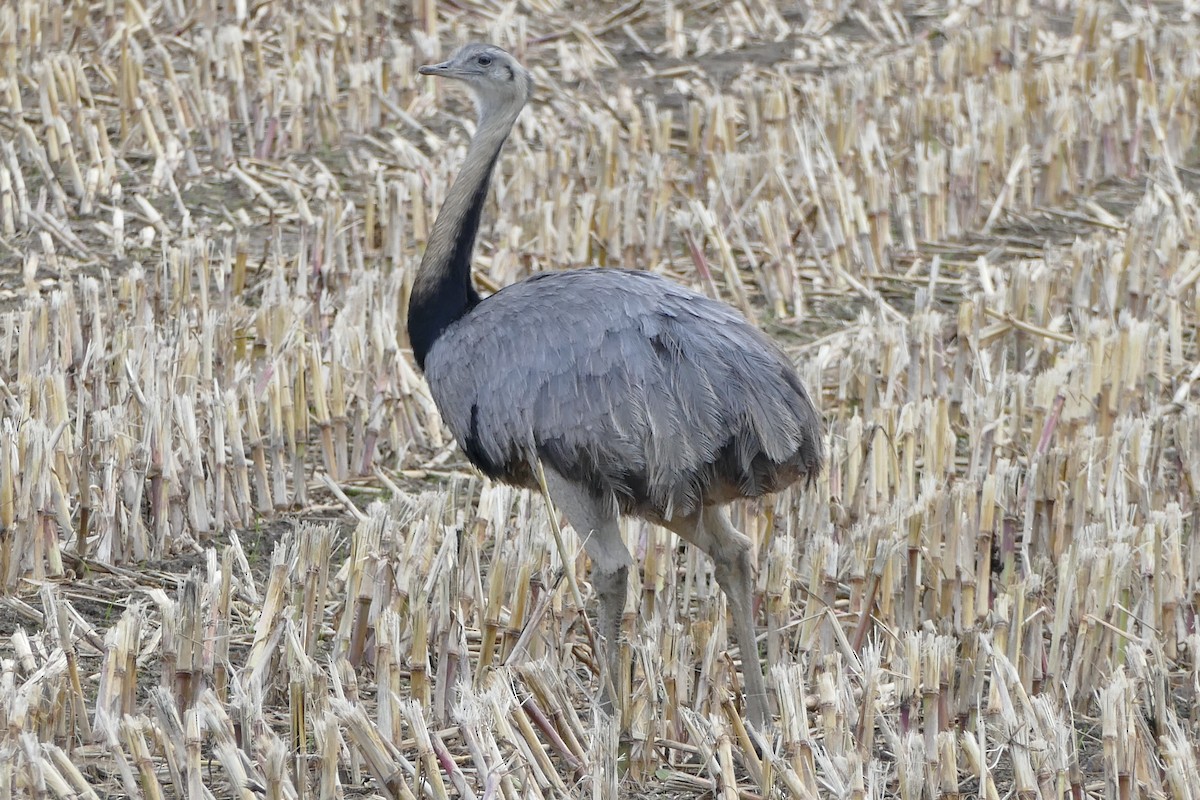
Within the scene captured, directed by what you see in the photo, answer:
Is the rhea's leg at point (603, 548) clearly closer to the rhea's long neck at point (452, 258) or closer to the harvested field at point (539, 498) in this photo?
the harvested field at point (539, 498)

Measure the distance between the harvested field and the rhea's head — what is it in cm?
130

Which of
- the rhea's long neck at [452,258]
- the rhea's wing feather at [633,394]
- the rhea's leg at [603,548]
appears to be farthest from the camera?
the rhea's long neck at [452,258]

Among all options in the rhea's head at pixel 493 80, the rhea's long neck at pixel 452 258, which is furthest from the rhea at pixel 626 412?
the rhea's head at pixel 493 80

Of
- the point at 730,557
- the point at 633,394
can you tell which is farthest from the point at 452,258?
the point at 730,557

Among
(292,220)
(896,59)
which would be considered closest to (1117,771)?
(292,220)

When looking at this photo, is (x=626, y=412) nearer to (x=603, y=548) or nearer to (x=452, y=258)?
(x=603, y=548)

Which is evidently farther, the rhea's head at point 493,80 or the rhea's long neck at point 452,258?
the rhea's head at point 493,80

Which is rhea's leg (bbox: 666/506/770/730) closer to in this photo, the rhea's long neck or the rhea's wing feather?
the rhea's wing feather

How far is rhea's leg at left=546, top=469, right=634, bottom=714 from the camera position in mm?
4941

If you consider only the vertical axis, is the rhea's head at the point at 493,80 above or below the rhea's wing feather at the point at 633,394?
above

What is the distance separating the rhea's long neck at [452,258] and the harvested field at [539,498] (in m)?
0.59

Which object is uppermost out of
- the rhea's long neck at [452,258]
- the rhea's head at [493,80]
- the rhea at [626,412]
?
the rhea's head at [493,80]

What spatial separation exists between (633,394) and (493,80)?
164 cm

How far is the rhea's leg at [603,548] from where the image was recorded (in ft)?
16.2
